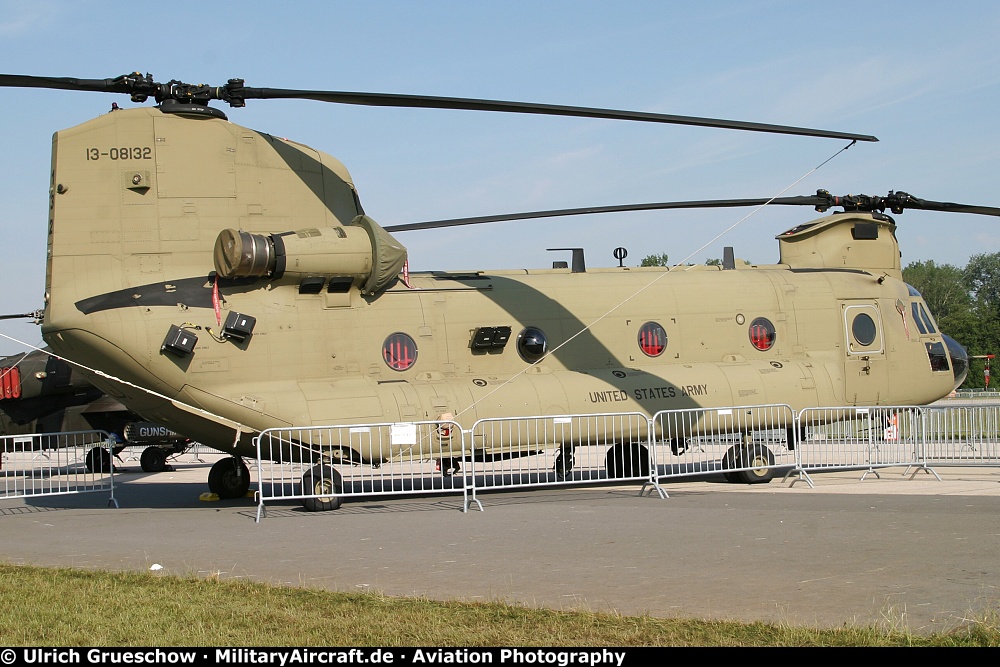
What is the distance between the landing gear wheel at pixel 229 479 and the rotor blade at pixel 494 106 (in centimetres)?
570

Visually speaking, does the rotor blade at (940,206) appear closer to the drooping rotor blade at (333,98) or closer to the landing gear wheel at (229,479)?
the drooping rotor blade at (333,98)

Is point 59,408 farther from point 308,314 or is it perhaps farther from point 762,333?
point 762,333

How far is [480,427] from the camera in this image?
13711 mm

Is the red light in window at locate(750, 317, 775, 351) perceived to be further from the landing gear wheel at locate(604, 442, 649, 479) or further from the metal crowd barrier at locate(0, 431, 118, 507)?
the metal crowd barrier at locate(0, 431, 118, 507)

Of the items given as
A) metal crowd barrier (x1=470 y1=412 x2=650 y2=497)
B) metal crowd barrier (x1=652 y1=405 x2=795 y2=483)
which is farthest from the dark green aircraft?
metal crowd barrier (x1=652 y1=405 x2=795 y2=483)

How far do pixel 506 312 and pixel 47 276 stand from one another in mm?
6242

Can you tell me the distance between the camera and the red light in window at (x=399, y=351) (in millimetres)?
14047

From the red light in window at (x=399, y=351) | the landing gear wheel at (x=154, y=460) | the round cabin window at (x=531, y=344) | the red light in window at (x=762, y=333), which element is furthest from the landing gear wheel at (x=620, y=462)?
the landing gear wheel at (x=154, y=460)

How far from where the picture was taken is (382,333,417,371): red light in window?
14.0 metres

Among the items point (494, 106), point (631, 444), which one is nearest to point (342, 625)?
point (494, 106)

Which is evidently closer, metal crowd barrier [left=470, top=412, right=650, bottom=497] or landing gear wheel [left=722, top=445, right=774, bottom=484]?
metal crowd barrier [left=470, top=412, right=650, bottom=497]

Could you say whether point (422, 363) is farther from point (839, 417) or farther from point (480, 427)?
point (839, 417)

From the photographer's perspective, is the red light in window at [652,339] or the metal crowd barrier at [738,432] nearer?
the metal crowd barrier at [738,432]

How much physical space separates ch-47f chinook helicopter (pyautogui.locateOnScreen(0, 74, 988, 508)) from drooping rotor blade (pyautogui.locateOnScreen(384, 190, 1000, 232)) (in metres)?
0.11
